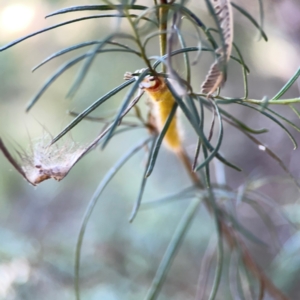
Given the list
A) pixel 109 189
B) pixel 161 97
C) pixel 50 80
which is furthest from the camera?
pixel 109 189

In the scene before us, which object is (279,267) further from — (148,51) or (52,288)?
(148,51)

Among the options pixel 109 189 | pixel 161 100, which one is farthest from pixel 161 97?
pixel 109 189

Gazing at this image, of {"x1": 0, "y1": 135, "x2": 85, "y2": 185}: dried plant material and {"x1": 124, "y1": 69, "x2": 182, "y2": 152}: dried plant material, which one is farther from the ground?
{"x1": 124, "y1": 69, "x2": 182, "y2": 152}: dried plant material

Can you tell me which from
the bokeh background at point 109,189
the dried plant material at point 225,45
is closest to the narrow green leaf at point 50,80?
the dried plant material at point 225,45

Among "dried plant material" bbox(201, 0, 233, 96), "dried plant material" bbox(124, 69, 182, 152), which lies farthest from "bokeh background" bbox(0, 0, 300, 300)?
"dried plant material" bbox(201, 0, 233, 96)

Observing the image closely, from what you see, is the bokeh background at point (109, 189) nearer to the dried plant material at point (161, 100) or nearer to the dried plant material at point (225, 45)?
the dried plant material at point (161, 100)

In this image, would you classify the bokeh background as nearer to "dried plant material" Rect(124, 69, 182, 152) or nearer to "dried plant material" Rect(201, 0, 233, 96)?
"dried plant material" Rect(124, 69, 182, 152)

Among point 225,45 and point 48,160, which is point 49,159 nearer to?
point 48,160
